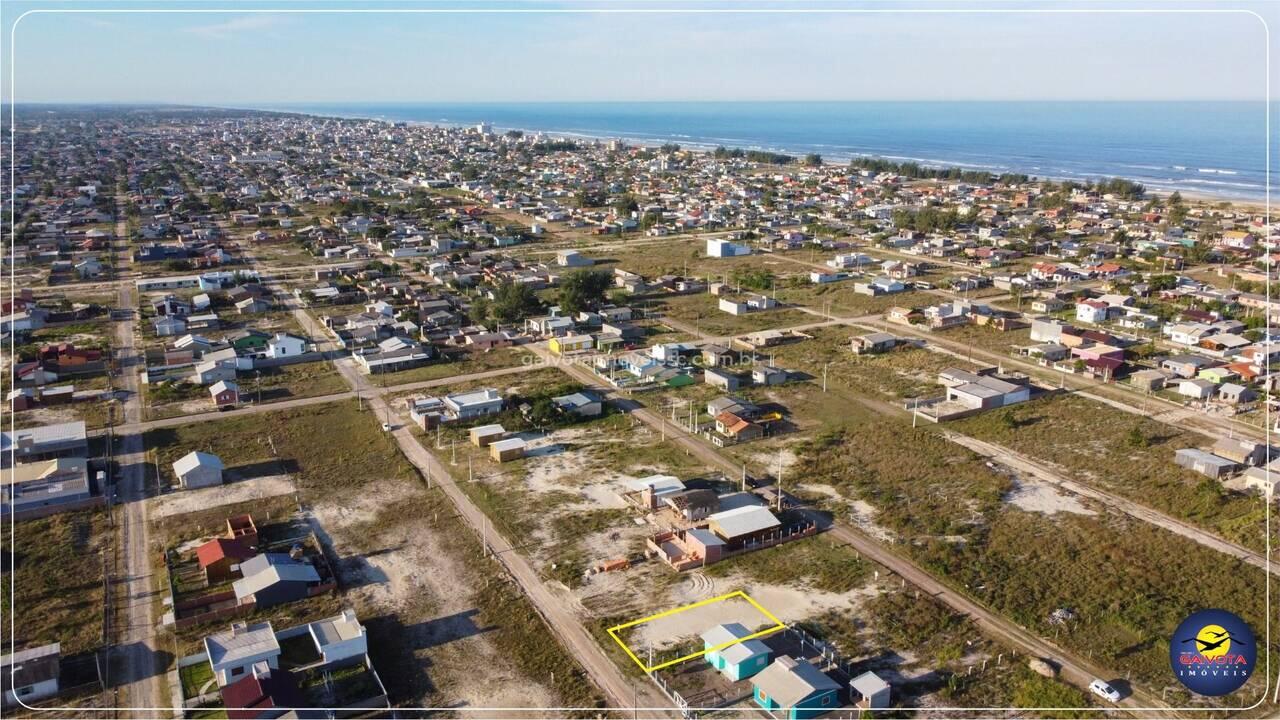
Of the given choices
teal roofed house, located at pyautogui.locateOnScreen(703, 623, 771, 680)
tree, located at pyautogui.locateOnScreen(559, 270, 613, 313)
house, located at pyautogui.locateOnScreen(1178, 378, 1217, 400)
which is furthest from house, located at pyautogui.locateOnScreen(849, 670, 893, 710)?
tree, located at pyautogui.locateOnScreen(559, 270, 613, 313)

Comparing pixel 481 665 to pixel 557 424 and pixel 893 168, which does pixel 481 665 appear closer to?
pixel 557 424

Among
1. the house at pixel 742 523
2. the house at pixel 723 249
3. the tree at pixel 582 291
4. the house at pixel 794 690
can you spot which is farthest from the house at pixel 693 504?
the house at pixel 723 249

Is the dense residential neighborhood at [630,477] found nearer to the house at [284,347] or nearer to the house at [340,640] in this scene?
the house at [340,640]

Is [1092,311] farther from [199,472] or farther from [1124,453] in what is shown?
[199,472]

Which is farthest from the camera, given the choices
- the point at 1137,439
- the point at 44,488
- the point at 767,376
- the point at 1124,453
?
the point at 767,376

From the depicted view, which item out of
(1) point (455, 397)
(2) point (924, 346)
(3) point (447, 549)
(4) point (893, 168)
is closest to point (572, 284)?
(1) point (455, 397)

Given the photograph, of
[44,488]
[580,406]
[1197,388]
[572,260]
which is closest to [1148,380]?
[1197,388]

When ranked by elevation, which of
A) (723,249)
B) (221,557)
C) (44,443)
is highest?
(723,249)
